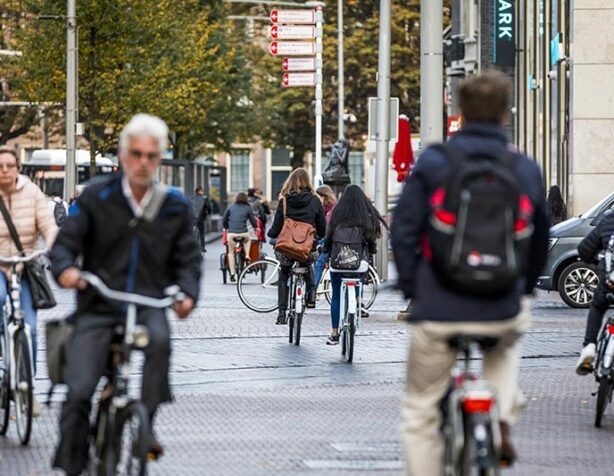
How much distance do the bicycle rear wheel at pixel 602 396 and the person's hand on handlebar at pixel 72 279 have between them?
15.1 ft

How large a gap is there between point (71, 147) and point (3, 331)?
31308mm

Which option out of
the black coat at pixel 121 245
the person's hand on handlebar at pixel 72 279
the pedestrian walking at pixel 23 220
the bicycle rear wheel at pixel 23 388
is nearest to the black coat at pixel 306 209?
the pedestrian walking at pixel 23 220

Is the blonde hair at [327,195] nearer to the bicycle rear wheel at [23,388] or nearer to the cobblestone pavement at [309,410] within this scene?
the cobblestone pavement at [309,410]

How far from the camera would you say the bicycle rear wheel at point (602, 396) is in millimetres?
10867

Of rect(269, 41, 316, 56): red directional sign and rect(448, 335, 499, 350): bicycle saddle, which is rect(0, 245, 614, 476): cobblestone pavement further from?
rect(269, 41, 316, 56): red directional sign

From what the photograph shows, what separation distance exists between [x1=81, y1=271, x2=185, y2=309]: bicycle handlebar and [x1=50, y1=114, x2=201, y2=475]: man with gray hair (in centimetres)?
3

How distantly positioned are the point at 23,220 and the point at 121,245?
344cm

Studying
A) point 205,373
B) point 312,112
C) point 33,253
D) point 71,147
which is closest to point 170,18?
point 71,147

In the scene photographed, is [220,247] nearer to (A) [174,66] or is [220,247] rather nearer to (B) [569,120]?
(A) [174,66]

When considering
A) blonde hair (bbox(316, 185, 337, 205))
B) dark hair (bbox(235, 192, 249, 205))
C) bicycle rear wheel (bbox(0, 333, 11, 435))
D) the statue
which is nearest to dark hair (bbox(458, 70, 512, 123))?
bicycle rear wheel (bbox(0, 333, 11, 435))

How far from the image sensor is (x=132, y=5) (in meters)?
46.0

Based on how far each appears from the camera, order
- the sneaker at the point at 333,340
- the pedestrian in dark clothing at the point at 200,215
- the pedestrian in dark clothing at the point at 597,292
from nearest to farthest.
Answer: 1. the pedestrian in dark clothing at the point at 597,292
2. the sneaker at the point at 333,340
3. the pedestrian in dark clothing at the point at 200,215

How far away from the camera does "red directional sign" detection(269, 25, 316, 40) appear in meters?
38.8

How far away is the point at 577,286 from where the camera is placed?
23.5m
